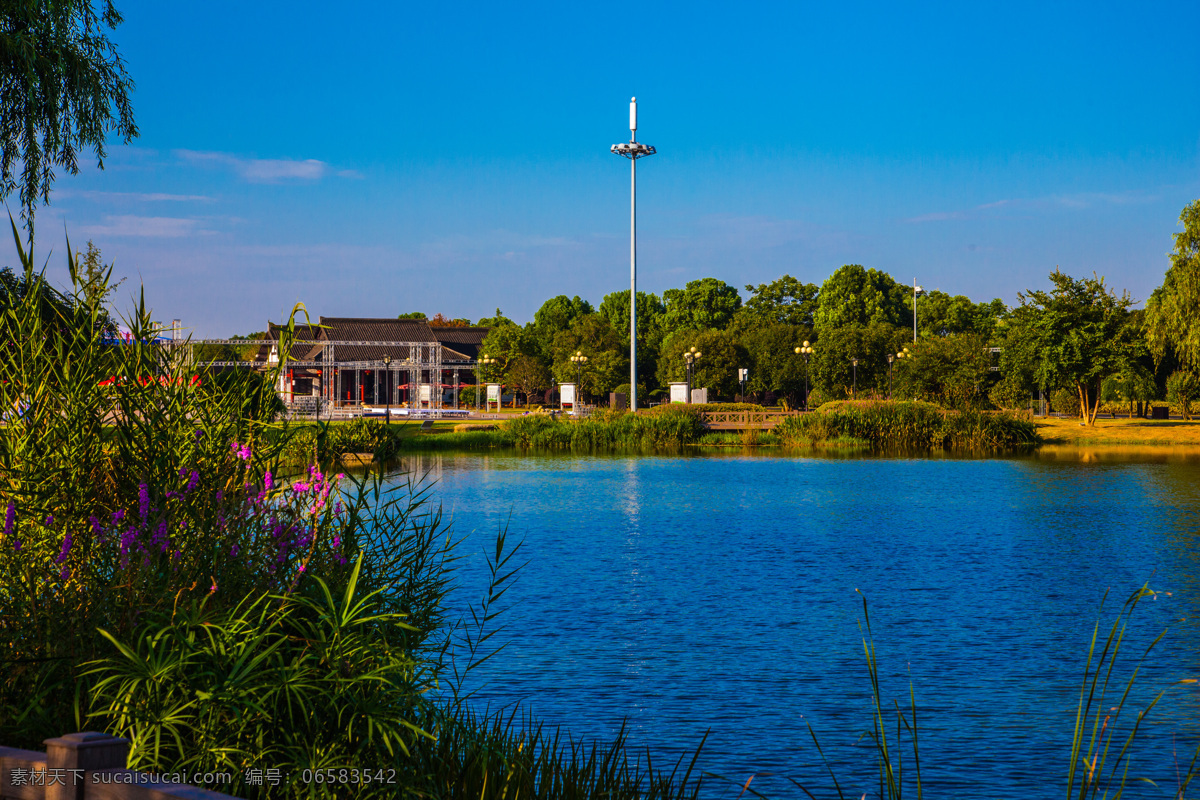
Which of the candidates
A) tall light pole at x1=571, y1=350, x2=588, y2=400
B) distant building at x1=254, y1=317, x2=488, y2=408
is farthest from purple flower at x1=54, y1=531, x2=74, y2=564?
distant building at x1=254, y1=317, x2=488, y2=408

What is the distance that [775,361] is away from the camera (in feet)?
254

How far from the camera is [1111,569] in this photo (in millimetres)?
14906

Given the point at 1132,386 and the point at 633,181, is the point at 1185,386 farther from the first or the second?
the point at 633,181

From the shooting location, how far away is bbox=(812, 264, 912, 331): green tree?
89.6m

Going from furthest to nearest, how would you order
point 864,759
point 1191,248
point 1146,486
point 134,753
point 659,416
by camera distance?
1. point 659,416
2. point 1191,248
3. point 1146,486
4. point 864,759
5. point 134,753

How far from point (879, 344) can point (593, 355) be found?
73.6 ft

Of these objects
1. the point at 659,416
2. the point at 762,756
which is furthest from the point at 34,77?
the point at 659,416

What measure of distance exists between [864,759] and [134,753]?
4.97m

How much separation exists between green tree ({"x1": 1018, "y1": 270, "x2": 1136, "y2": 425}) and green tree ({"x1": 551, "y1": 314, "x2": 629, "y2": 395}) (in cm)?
3164

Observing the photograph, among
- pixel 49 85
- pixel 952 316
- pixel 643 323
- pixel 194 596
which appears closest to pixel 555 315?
pixel 643 323

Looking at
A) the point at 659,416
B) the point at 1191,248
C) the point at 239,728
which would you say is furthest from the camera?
the point at 659,416

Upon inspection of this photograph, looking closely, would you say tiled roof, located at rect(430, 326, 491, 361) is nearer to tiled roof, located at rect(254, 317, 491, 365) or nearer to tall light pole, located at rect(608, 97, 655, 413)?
tiled roof, located at rect(254, 317, 491, 365)

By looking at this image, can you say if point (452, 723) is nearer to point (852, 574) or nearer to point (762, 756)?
point (762, 756)

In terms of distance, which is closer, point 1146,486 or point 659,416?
point 1146,486
